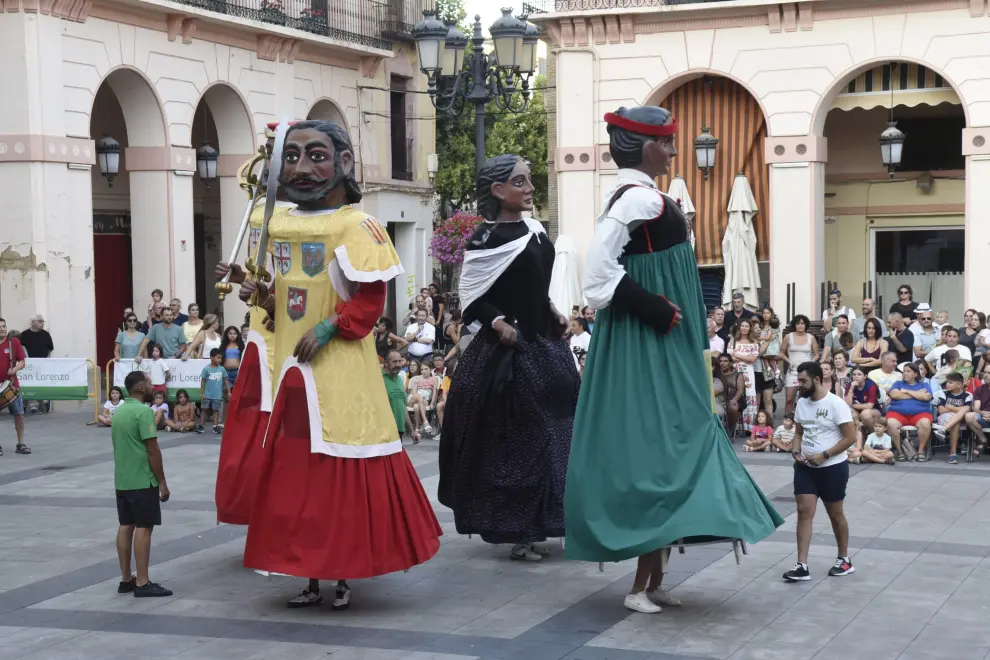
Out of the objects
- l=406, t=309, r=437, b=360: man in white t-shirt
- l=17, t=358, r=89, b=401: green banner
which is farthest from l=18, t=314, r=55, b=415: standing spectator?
l=406, t=309, r=437, b=360: man in white t-shirt

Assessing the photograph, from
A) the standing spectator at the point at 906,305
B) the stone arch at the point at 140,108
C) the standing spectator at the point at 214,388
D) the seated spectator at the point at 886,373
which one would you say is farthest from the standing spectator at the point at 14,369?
the standing spectator at the point at 906,305

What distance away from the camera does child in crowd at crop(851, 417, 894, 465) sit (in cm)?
1279

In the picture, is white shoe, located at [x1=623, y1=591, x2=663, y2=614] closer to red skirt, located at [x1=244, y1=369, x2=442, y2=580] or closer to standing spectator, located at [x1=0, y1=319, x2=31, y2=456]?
red skirt, located at [x1=244, y1=369, x2=442, y2=580]

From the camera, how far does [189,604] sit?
24.2 ft

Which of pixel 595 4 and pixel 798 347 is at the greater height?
pixel 595 4

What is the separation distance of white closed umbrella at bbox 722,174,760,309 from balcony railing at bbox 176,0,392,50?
26.6 feet

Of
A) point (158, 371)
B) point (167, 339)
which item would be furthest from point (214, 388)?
point (167, 339)

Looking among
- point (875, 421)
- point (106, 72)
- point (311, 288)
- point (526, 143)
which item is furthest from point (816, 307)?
point (526, 143)

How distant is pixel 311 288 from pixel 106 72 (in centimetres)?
1370

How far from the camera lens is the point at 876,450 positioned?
12.9m

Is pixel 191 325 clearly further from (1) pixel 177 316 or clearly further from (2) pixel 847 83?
(2) pixel 847 83

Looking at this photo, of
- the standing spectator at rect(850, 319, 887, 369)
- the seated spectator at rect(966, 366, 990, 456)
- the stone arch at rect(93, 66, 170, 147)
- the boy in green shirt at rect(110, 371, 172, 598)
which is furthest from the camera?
the stone arch at rect(93, 66, 170, 147)

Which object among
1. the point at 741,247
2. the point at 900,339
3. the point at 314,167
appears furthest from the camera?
the point at 741,247

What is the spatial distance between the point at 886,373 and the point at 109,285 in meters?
14.1
